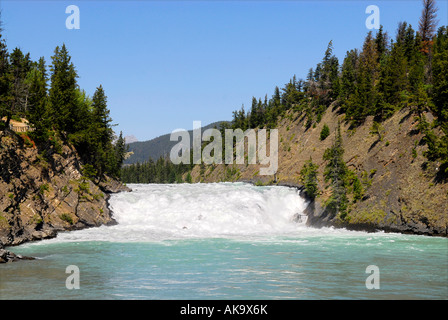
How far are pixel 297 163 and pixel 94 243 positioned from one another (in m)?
42.7

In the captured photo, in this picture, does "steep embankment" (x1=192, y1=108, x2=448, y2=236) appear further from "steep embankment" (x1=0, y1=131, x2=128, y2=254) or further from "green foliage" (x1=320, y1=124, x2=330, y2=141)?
"steep embankment" (x1=0, y1=131, x2=128, y2=254)

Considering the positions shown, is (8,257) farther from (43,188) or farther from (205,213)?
(205,213)

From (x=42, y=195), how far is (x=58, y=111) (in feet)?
46.6

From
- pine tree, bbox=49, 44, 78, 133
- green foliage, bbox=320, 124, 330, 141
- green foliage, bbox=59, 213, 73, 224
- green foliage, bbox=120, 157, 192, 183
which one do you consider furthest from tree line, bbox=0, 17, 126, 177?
green foliage, bbox=120, 157, 192, 183

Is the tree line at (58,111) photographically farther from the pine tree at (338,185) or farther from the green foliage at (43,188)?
the pine tree at (338,185)

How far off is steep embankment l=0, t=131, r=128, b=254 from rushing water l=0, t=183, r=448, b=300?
1950 millimetres

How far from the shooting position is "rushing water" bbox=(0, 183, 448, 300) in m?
16.2

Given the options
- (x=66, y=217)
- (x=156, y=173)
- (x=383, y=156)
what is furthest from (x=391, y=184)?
(x=156, y=173)

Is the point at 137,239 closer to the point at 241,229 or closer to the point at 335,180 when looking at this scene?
the point at 241,229

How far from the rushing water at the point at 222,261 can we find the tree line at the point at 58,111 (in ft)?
Answer: 36.2

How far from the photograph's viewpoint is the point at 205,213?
43.8 metres
